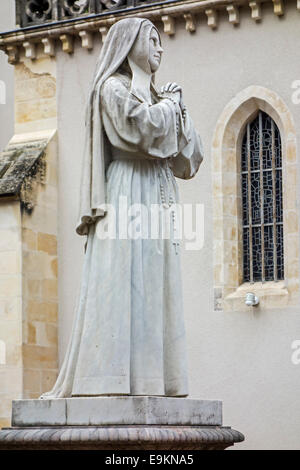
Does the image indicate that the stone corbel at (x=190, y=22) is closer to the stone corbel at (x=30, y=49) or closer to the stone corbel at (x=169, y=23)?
the stone corbel at (x=169, y=23)

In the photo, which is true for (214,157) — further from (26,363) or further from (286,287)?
(26,363)

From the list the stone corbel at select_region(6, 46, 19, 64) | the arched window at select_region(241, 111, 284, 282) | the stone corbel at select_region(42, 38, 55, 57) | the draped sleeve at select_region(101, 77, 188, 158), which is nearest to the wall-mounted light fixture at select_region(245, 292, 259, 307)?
the arched window at select_region(241, 111, 284, 282)

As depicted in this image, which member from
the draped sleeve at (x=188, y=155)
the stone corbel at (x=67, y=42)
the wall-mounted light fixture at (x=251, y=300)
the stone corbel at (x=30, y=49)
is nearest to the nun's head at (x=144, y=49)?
the draped sleeve at (x=188, y=155)

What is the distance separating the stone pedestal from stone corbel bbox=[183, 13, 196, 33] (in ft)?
38.5

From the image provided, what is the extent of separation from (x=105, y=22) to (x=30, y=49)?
1429 mm

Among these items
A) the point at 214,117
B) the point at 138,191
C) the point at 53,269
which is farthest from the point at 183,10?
the point at 138,191

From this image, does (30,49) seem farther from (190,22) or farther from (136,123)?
(136,123)

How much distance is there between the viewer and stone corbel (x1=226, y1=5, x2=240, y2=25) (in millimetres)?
18500

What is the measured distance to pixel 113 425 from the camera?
7434 millimetres

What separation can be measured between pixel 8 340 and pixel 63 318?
1049mm

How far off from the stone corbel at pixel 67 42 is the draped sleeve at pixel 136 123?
12055 mm

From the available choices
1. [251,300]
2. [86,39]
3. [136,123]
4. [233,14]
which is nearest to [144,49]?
[136,123]

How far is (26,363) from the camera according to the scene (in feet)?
61.2

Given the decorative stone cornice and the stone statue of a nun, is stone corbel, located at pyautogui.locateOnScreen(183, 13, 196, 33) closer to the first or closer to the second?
the decorative stone cornice
